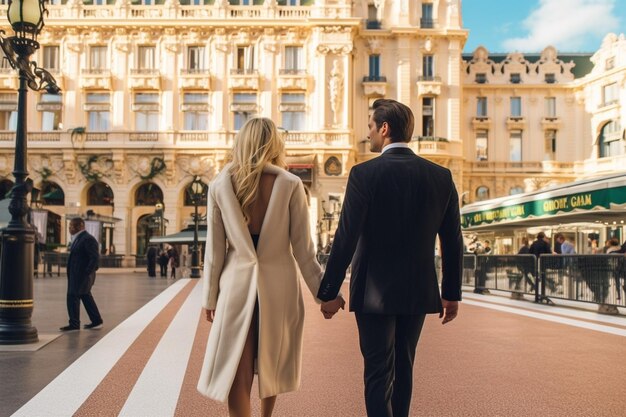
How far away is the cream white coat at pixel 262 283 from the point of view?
4.26 m

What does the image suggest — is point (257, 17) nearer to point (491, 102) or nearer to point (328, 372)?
point (491, 102)

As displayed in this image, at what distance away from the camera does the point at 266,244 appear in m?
4.31

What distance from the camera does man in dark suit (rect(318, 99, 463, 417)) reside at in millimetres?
4125

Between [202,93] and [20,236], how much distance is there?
3847 cm

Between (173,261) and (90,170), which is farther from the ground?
(90,170)

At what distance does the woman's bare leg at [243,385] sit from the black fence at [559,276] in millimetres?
10351

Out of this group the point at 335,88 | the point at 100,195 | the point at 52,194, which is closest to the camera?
the point at 335,88

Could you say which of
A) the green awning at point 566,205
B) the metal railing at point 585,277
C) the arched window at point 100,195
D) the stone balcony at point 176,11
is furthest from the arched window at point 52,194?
the metal railing at point 585,277

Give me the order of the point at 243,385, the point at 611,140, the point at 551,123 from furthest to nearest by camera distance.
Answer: the point at 551,123 → the point at 611,140 → the point at 243,385

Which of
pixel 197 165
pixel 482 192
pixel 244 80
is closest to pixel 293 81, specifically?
pixel 244 80

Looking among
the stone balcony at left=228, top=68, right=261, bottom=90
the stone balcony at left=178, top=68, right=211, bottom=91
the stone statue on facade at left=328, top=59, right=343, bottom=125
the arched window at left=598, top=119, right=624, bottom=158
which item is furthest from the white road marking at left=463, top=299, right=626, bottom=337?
the arched window at left=598, top=119, right=624, bottom=158

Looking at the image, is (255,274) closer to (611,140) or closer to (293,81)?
(293,81)

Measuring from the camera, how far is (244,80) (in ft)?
152

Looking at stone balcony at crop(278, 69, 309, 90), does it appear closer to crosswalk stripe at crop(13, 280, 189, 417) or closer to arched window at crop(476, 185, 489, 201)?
arched window at crop(476, 185, 489, 201)
